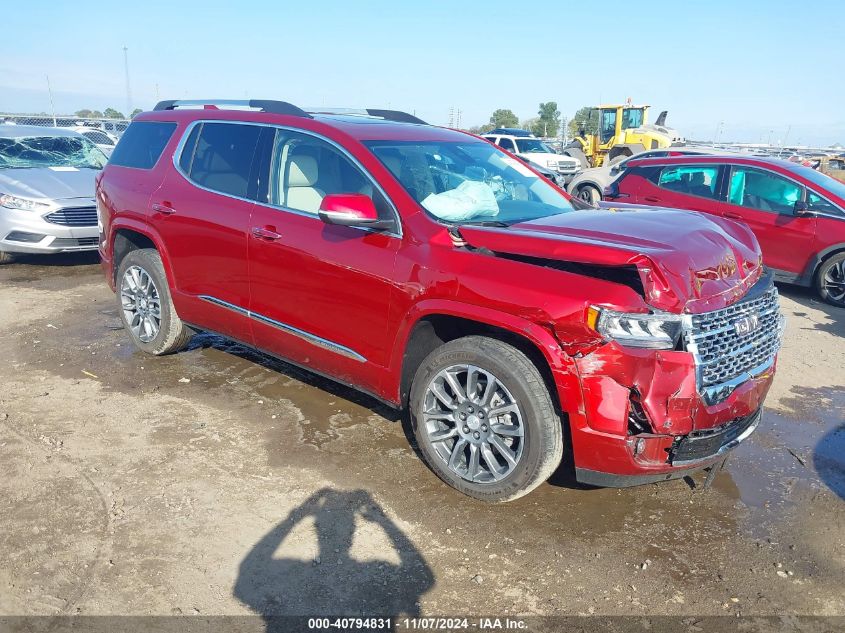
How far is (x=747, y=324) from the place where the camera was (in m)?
3.44

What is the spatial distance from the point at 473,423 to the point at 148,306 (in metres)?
3.19

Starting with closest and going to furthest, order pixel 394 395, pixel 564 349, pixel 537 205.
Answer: pixel 564 349 → pixel 394 395 → pixel 537 205

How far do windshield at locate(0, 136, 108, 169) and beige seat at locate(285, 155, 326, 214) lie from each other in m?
6.86

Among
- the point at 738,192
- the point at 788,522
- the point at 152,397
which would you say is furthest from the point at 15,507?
the point at 738,192

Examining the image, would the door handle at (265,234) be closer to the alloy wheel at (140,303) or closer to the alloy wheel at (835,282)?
the alloy wheel at (140,303)

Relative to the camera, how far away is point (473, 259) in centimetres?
346

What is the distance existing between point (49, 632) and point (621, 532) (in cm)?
254

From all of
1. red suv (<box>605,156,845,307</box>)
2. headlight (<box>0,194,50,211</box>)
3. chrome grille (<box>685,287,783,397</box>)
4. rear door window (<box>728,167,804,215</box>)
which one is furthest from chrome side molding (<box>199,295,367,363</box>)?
rear door window (<box>728,167,804,215</box>)

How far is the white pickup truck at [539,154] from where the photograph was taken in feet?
76.9

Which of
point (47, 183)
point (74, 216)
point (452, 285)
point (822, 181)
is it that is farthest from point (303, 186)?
point (822, 181)

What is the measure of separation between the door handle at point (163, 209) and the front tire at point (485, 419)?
7.88 feet

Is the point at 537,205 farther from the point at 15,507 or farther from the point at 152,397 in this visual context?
the point at 15,507

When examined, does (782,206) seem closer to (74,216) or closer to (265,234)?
(265,234)

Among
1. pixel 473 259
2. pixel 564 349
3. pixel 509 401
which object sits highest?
pixel 473 259
